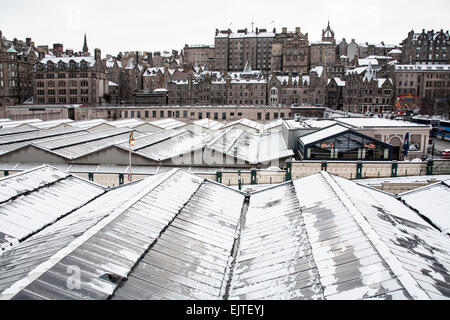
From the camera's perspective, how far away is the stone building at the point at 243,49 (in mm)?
181000

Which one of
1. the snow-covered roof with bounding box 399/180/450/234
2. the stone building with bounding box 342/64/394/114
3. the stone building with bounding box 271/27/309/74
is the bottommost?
the snow-covered roof with bounding box 399/180/450/234

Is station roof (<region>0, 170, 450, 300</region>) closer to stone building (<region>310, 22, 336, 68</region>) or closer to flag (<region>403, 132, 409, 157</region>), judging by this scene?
flag (<region>403, 132, 409, 157</region>)

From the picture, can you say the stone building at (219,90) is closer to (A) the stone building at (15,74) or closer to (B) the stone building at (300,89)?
(B) the stone building at (300,89)

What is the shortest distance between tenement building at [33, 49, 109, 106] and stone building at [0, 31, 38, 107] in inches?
444

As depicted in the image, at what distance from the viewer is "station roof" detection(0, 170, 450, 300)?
410 inches

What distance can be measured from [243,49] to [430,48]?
76.1 metres

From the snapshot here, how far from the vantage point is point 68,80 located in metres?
118

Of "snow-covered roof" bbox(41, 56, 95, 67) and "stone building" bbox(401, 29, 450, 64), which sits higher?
"stone building" bbox(401, 29, 450, 64)

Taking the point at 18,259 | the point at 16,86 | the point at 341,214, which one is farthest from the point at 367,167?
the point at 16,86

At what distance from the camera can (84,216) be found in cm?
1684

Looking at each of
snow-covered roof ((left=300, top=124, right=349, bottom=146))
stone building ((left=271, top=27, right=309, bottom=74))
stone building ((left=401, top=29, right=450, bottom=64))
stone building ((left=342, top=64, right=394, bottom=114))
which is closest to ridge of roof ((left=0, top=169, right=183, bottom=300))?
snow-covered roof ((left=300, top=124, right=349, bottom=146))

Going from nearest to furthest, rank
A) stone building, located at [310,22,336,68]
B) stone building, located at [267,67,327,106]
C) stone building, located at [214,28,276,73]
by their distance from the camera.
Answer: stone building, located at [267,67,327,106]
stone building, located at [310,22,336,68]
stone building, located at [214,28,276,73]

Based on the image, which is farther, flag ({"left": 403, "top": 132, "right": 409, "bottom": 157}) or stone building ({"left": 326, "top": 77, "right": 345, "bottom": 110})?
stone building ({"left": 326, "top": 77, "right": 345, "bottom": 110})

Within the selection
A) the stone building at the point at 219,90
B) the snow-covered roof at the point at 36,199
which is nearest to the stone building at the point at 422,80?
the stone building at the point at 219,90
